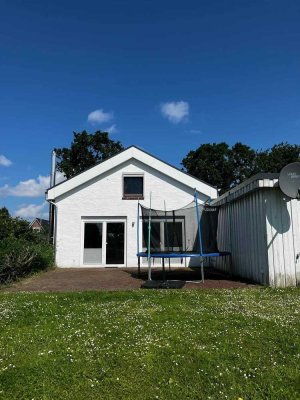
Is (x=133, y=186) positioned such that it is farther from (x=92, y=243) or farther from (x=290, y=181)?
(x=290, y=181)

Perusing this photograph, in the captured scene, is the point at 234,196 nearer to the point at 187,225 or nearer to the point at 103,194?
the point at 187,225

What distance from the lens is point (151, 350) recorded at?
14.8 feet

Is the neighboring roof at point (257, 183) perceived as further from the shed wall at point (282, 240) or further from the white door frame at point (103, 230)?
the white door frame at point (103, 230)

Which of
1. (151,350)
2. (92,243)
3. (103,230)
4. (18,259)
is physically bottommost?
(151,350)

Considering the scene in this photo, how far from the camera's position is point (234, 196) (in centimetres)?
1176

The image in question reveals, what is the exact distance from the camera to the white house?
1717cm

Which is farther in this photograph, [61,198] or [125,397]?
[61,198]

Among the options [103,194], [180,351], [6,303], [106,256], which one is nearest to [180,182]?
[103,194]

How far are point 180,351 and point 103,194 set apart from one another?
1369 centimetres

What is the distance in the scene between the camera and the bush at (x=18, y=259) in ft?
38.3

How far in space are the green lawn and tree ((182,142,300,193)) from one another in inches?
1579

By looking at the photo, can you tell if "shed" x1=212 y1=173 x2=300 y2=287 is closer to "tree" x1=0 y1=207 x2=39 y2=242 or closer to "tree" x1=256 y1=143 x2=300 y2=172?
"tree" x1=0 y1=207 x2=39 y2=242

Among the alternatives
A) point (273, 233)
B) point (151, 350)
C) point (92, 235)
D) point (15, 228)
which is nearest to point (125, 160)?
point (92, 235)

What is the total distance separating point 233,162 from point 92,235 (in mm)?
33720
